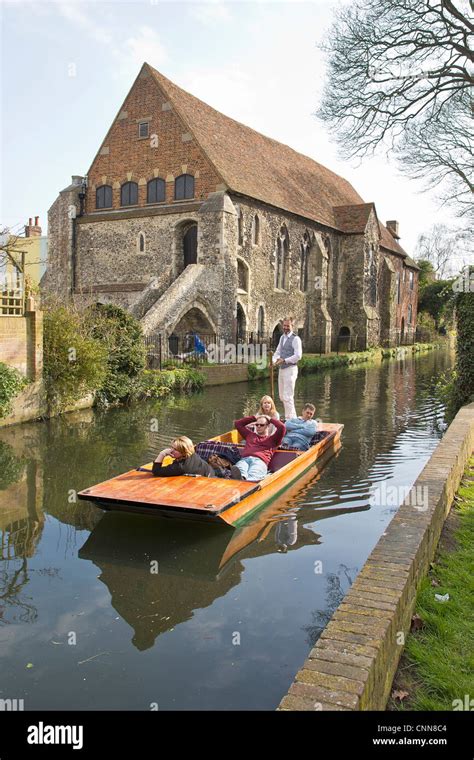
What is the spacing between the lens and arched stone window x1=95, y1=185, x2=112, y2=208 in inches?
1118

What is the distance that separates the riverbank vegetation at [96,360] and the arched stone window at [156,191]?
36.5 ft

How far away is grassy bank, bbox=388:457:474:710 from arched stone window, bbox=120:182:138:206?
24.8m

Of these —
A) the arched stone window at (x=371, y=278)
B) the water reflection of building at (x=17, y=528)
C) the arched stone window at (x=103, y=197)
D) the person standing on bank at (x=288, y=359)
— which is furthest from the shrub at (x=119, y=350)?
the arched stone window at (x=371, y=278)

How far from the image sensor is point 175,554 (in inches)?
254

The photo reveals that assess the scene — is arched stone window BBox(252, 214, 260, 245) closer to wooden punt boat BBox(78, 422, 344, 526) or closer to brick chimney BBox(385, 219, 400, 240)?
wooden punt boat BBox(78, 422, 344, 526)

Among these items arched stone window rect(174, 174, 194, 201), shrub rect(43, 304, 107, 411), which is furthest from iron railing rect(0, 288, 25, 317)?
arched stone window rect(174, 174, 194, 201)

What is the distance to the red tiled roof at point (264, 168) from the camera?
26.5 metres

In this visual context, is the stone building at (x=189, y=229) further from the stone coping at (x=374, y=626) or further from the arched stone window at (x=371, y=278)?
the stone coping at (x=374, y=626)

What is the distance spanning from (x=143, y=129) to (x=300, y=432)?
21.2 meters

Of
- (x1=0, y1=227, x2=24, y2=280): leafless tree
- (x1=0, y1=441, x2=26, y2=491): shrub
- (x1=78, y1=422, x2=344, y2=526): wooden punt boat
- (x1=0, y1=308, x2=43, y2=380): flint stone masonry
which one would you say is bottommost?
(x1=0, y1=441, x2=26, y2=491): shrub

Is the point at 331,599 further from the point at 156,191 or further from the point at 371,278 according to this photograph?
the point at 371,278

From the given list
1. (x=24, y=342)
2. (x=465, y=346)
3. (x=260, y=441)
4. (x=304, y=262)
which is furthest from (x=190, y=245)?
(x=260, y=441)

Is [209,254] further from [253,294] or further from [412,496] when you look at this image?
[412,496]

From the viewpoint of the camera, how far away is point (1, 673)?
169 inches
